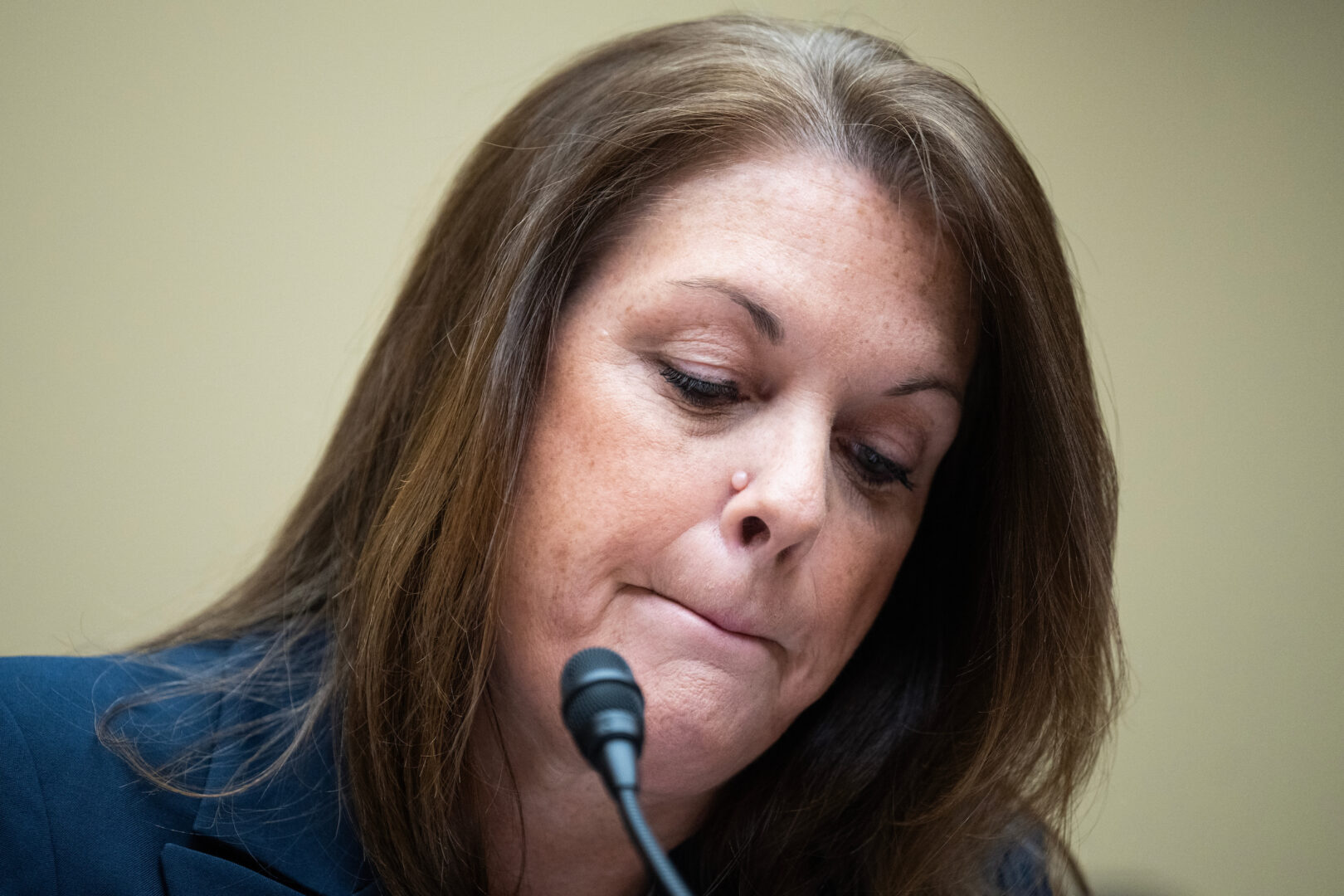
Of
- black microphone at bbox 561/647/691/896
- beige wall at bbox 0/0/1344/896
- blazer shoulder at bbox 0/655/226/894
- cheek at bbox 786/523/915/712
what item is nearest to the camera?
black microphone at bbox 561/647/691/896

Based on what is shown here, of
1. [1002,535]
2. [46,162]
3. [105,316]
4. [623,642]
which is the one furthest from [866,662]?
[46,162]

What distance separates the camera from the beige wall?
4.93ft

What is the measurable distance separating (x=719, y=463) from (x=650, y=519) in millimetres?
77

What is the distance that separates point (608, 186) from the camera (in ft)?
3.43

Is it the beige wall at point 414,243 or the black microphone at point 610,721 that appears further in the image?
the beige wall at point 414,243

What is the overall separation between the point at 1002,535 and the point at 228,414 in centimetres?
107

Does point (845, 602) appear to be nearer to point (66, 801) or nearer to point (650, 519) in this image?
point (650, 519)

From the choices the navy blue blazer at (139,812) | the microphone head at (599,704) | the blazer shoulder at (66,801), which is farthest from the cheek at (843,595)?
the blazer shoulder at (66,801)

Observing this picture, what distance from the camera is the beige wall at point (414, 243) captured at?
1.50 meters

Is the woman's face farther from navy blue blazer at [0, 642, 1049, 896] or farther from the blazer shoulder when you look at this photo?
the blazer shoulder

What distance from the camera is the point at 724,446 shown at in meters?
0.96

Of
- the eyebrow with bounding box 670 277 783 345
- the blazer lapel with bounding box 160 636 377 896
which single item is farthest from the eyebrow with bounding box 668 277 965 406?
the blazer lapel with bounding box 160 636 377 896

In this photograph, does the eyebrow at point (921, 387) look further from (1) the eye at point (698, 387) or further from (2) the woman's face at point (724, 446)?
(1) the eye at point (698, 387)

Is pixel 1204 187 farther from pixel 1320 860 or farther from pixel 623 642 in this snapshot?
pixel 623 642
